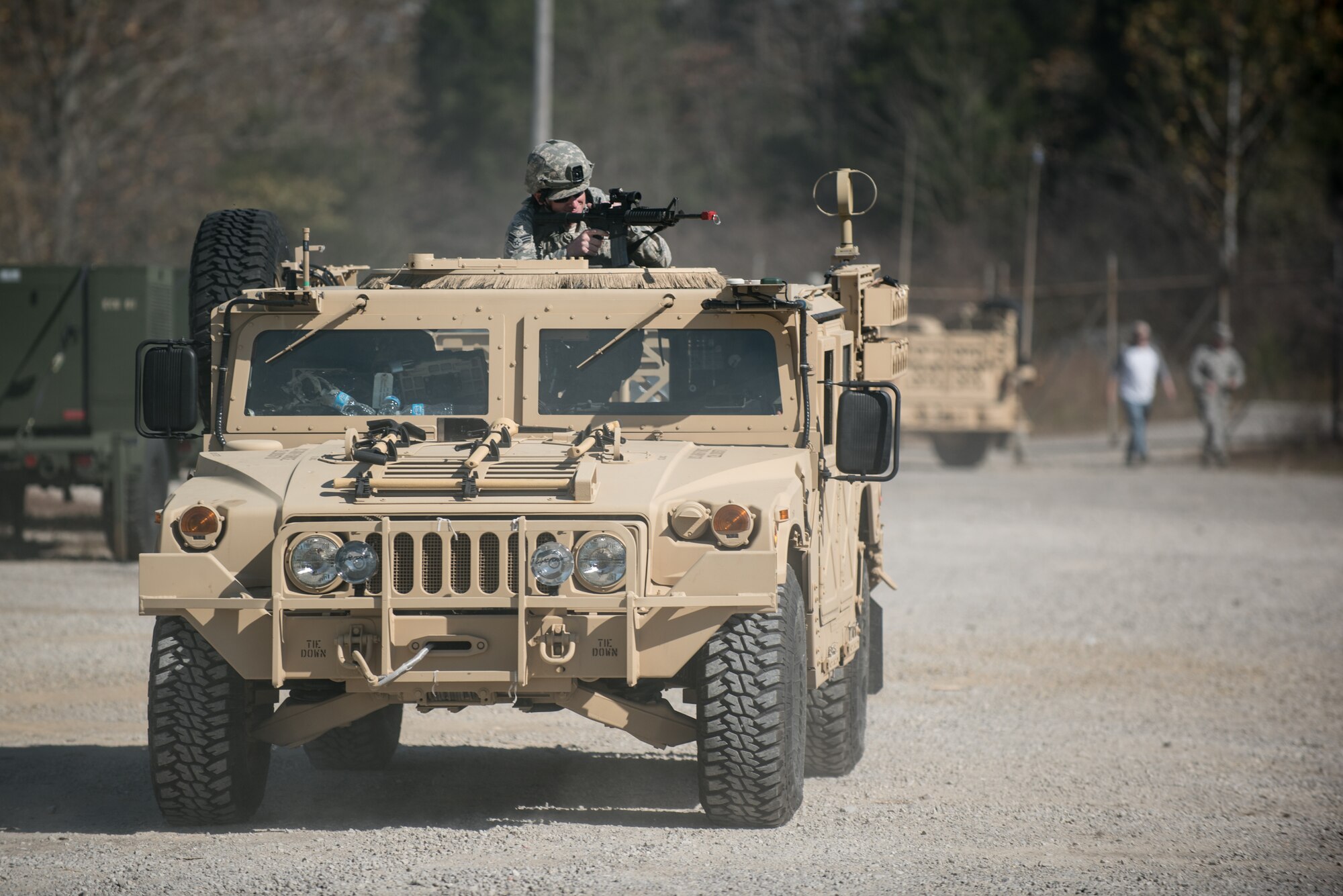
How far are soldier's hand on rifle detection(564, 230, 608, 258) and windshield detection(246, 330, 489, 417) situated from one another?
119cm

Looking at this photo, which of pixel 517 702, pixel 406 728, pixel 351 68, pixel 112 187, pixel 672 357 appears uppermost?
pixel 351 68

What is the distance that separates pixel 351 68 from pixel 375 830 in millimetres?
41915

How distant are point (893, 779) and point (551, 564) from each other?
260cm

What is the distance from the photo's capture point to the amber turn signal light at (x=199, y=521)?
6566 mm

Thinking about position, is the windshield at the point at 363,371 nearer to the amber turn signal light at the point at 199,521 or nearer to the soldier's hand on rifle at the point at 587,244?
the amber turn signal light at the point at 199,521

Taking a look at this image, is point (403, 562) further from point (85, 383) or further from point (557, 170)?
point (85, 383)

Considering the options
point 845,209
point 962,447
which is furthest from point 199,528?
point 962,447

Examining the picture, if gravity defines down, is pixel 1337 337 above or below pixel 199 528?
above

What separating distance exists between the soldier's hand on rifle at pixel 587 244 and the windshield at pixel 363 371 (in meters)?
1.19

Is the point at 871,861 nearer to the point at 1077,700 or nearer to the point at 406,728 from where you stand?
the point at 406,728

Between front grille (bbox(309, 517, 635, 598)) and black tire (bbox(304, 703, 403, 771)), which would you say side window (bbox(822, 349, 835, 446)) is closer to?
front grille (bbox(309, 517, 635, 598))

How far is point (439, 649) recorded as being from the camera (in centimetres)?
645

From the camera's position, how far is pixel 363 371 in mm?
7516

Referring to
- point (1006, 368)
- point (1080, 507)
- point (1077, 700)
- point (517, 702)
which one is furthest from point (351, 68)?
point (517, 702)
